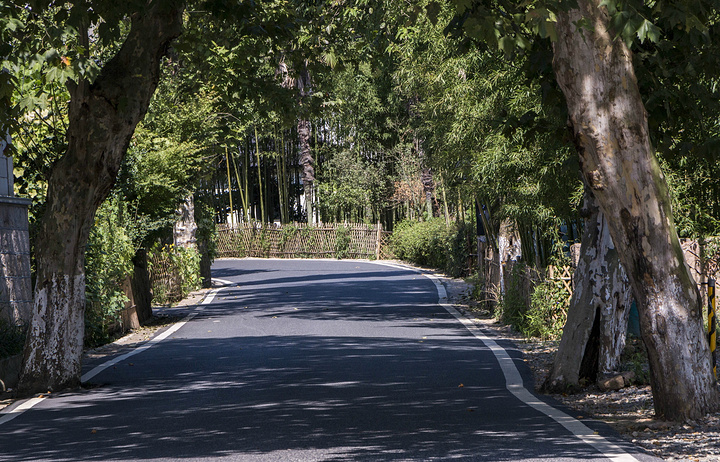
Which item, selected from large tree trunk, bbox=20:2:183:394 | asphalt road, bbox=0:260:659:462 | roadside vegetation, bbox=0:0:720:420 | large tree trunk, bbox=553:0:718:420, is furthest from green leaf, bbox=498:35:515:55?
large tree trunk, bbox=20:2:183:394

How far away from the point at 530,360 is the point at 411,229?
1192 inches

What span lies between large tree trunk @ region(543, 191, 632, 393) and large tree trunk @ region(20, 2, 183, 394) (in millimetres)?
5196

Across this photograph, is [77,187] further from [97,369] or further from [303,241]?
[303,241]

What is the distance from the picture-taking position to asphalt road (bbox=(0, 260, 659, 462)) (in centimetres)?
630

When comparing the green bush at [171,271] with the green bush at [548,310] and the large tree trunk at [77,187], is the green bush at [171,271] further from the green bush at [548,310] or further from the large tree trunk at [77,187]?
the large tree trunk at [77,187]

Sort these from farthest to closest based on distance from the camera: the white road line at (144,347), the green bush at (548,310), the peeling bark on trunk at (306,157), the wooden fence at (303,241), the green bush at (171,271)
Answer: the peeling bark on trunk at (306,157) → the wooden fence at (303,241) → the green bush at (171,271) → the green bush at (548,310) → the white road line at (144,347)

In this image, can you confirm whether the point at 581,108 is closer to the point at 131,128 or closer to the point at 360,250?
the point at 131,128

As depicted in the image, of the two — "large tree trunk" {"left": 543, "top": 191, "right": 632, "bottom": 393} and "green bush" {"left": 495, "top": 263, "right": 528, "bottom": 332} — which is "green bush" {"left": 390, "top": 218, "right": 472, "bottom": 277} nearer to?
"green bush" {"left": 495, "top": 263, "right": 528, "bottom": 332}

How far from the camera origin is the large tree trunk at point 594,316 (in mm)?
8953

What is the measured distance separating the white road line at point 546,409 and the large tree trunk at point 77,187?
4.93 meters

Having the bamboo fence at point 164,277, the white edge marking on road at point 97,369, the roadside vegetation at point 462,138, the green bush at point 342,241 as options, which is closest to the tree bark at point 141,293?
the roadside vegetation at point 462,138

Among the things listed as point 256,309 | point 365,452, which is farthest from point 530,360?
point 256,309

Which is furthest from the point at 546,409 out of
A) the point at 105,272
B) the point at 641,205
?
the point at 105,272

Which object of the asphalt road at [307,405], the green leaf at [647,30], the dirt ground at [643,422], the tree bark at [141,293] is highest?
the green leaf at [647,30]
